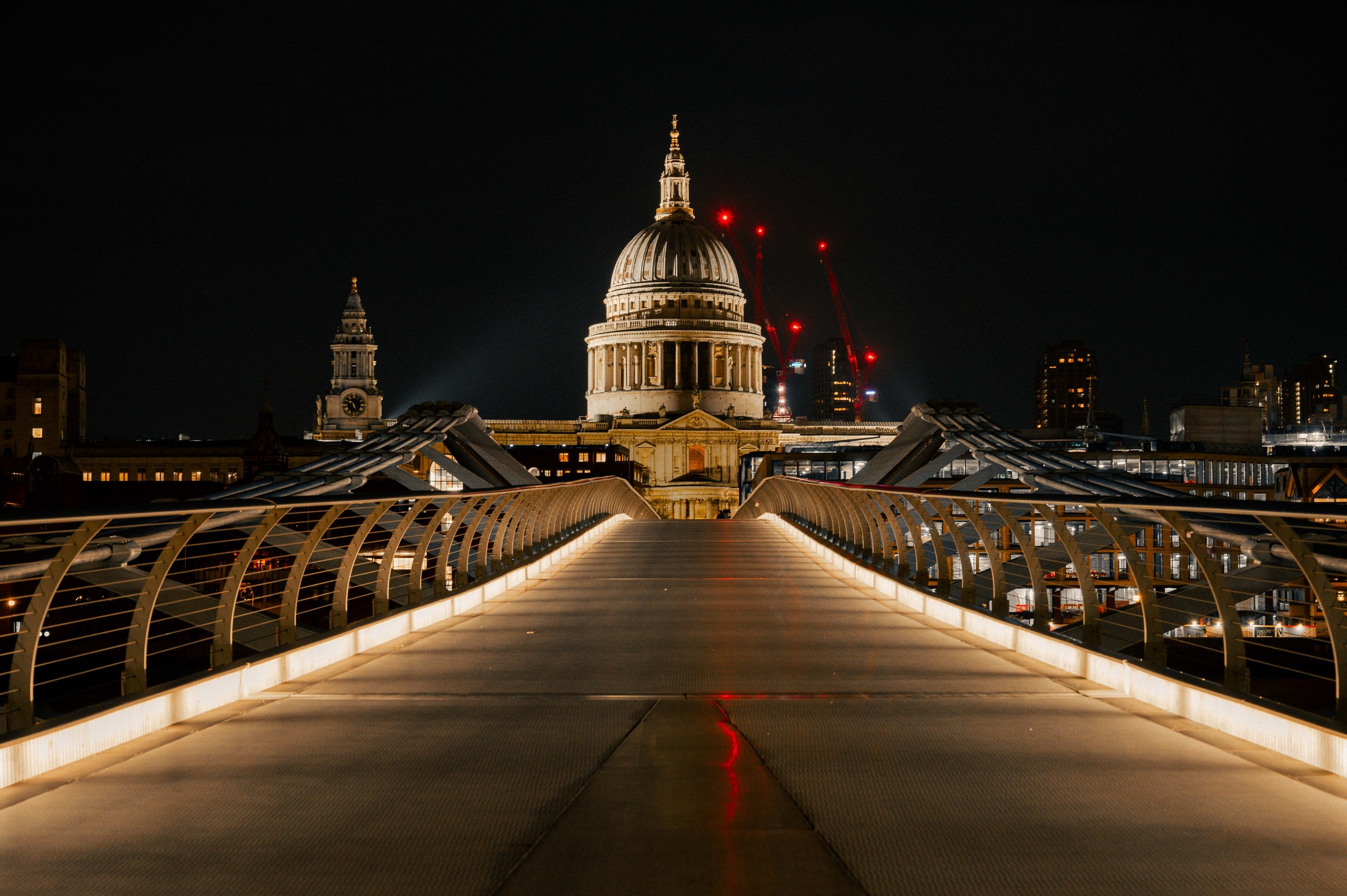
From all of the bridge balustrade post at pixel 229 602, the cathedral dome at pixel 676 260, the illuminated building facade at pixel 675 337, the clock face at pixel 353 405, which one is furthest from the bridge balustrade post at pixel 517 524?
the clock face at pixel 353 405

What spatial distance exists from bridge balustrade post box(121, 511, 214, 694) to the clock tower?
15811 centimetres

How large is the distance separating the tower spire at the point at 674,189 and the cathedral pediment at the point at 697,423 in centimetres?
3919

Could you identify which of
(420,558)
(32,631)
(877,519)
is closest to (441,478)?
(877,519)

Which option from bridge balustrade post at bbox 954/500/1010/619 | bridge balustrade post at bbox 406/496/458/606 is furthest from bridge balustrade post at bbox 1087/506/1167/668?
bridge balustrade post at bbox 406/496/458/606

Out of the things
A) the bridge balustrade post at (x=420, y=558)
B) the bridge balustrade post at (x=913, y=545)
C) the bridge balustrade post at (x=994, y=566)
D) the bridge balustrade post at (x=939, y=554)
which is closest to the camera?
the bridge balustrade post at (x=994, y=566)

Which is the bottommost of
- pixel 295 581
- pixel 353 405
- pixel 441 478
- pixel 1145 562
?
pixel 1145 562

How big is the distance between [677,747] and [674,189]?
7026 inches

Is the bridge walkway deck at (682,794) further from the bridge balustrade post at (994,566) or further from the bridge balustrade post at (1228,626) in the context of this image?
the bridge balustrade post at (994,566)

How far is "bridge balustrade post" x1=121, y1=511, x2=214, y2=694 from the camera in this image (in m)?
7.00

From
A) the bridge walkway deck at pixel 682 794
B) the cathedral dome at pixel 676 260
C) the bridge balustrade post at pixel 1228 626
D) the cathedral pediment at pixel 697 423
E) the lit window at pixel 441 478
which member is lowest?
the bridge walkway deck at pixel 682 794

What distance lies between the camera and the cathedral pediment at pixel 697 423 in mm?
147750

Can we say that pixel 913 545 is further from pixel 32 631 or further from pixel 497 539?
pixel 32 631

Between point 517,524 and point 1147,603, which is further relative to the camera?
point 517,524

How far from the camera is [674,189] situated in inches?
7131
